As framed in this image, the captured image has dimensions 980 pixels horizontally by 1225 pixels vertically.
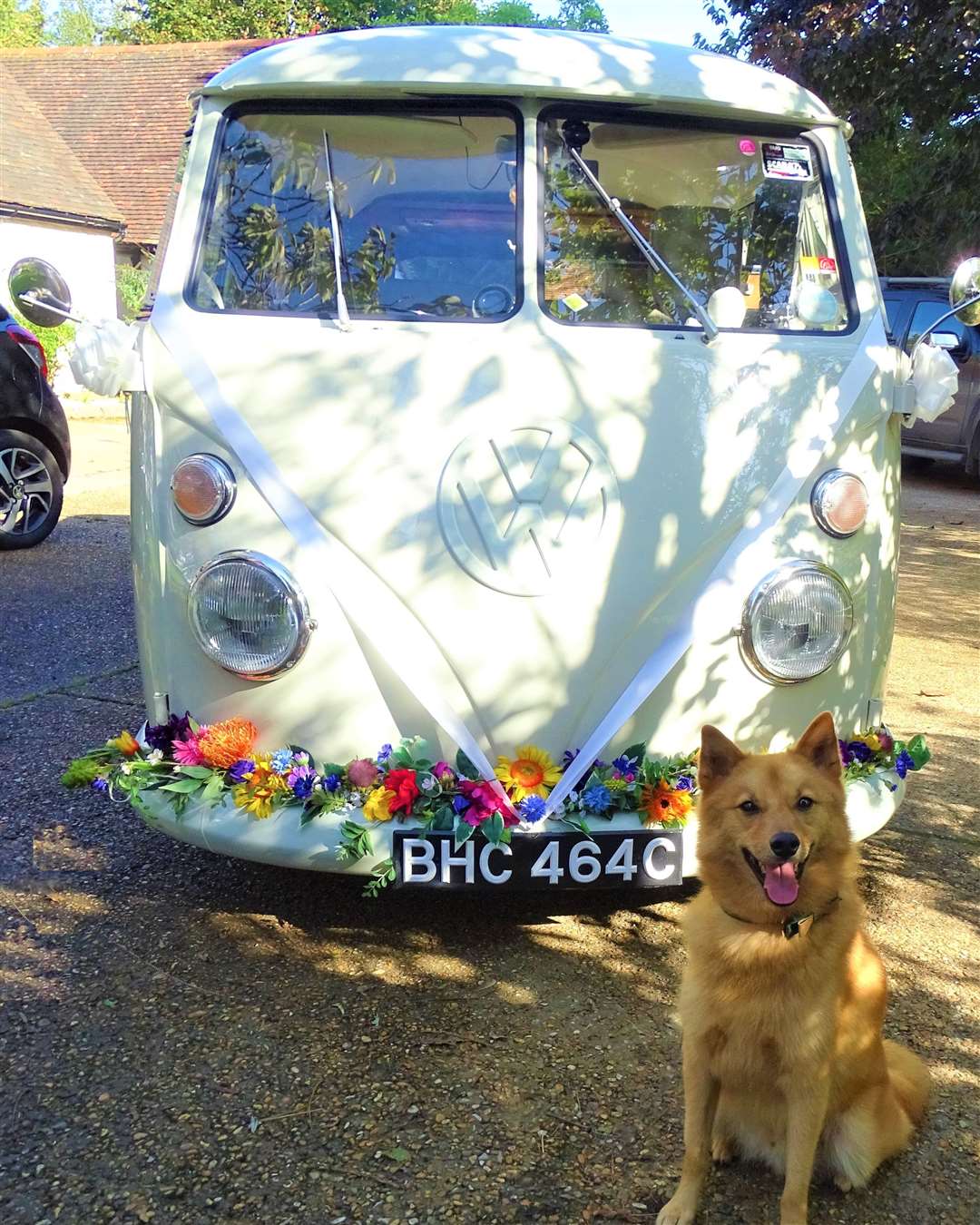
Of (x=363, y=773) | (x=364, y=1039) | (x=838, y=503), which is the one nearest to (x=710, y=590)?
(x=838, y=503)

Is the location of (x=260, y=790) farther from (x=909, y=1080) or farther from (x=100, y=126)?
(x=100, y=126)

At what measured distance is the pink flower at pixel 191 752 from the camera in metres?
3.37

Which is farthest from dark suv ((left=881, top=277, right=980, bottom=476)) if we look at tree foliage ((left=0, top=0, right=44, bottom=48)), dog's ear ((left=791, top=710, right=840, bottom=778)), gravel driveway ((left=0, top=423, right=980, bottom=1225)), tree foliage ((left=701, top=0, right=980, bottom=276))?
tree foliage ((left=0, top=0, right=44, bottom=48))

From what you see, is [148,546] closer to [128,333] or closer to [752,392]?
[128,333]

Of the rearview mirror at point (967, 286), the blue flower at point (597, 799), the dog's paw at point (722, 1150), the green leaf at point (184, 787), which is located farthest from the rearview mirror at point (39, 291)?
the dog's paw at point (722, 1150)

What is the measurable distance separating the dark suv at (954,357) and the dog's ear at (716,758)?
12.7 meters

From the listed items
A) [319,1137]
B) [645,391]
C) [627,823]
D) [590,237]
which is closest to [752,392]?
[645,391]

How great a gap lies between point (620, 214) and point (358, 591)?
1.57m

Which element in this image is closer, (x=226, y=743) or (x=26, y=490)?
(x=226, y=743)

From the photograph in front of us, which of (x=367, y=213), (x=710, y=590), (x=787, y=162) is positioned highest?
(x=787, y=162)

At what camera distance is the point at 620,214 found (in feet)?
12.7

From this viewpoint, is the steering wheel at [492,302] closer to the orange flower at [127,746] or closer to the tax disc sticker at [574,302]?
the tax disc sticker at [574,302]

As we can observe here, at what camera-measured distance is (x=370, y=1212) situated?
2.54 meters

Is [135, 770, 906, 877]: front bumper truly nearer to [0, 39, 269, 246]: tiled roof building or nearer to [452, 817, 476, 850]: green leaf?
[452, 817, 476, 850]: green leaf
